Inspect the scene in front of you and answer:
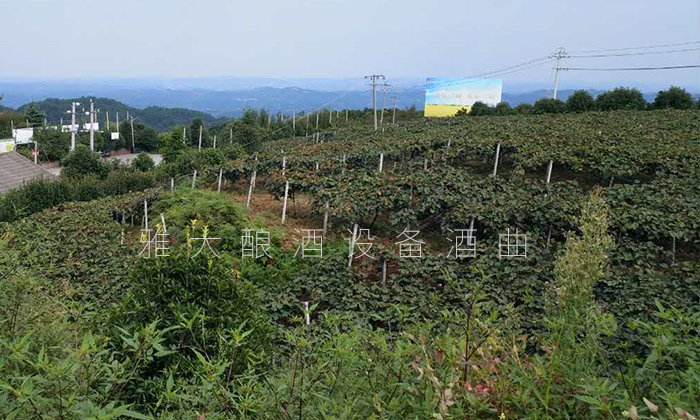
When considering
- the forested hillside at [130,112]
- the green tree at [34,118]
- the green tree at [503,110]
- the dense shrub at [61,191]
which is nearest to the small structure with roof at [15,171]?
the dense shrub at [61,191]

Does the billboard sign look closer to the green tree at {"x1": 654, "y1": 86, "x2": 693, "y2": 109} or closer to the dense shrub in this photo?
the green tree at {"x1": 654, "y1": 86, "x2": 693, "y2": 109}

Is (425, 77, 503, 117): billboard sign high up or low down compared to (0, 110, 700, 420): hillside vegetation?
up

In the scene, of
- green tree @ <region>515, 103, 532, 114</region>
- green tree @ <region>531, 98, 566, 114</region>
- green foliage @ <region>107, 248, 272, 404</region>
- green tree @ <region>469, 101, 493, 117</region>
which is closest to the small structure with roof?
green foliage @ <region>107, 248, 272, 404</region>

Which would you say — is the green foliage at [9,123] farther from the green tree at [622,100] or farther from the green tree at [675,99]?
the green tree at [675,99]

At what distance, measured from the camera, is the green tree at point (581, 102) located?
2767 centimetres

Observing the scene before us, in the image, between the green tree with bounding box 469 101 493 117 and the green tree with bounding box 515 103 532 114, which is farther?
the green tree with bounding box 469 101 493 117

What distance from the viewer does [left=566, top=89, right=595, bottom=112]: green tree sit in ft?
90.8

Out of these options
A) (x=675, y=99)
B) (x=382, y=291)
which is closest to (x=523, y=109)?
(x=675, y=99)

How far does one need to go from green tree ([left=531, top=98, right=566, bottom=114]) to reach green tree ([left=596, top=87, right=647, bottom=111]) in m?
1.89

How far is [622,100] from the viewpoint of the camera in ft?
89.0

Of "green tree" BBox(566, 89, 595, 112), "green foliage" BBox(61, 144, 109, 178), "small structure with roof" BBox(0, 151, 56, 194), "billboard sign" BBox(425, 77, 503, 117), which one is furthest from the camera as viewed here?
"billboard sign" BBox(425, 77, 503, 117)

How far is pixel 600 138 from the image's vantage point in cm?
1412

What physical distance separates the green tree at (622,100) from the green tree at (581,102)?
0.41 metres

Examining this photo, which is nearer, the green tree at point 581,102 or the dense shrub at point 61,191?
the dense shrub at point 61,191
